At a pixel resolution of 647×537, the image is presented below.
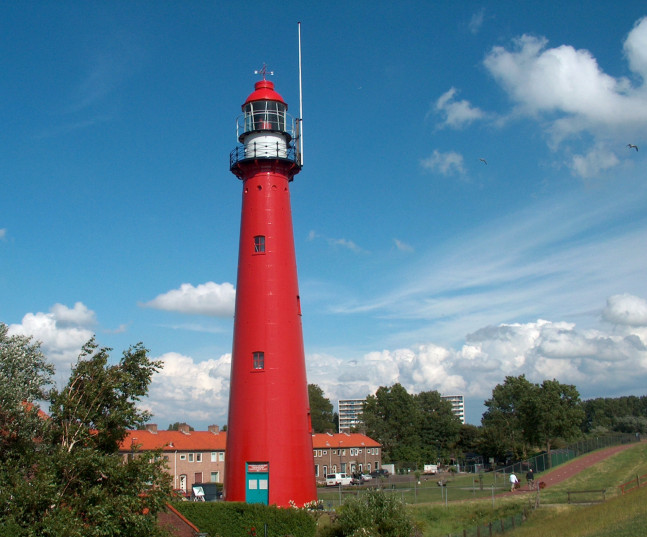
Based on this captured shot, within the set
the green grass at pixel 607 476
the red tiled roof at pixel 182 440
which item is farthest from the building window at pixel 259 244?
the red tiled roof at pixel 182 440

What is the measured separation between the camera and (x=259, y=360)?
105 feet

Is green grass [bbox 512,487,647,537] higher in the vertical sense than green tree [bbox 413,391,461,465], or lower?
lower

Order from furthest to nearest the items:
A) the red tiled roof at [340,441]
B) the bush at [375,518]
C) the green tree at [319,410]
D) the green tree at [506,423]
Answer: the green tree at [319,410] → the red tiled roof at [340,441] → the green tree at [506,423] → the bush at [375,518]

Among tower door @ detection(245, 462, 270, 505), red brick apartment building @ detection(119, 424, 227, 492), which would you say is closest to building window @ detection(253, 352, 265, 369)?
tower door @ detection(245, 462, 270, 505)

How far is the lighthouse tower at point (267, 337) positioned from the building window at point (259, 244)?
5 centimetres

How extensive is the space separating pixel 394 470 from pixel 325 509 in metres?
63.2

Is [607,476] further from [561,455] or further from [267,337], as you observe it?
[267,337]

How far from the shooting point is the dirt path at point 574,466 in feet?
175

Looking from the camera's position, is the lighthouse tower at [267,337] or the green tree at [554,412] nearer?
the lighthouse tower at [267,337]

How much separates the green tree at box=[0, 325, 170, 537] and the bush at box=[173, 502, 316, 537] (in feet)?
28.2

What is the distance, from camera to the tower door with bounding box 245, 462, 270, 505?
1217 inches

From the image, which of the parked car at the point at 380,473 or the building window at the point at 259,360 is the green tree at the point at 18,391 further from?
the parked car at the point at 380,473

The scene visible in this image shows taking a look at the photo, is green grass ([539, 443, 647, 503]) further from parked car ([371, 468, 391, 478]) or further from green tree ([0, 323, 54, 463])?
green tree ([0, 323, 54, 463])

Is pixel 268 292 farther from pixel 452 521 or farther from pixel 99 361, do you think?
pixel 452 521
